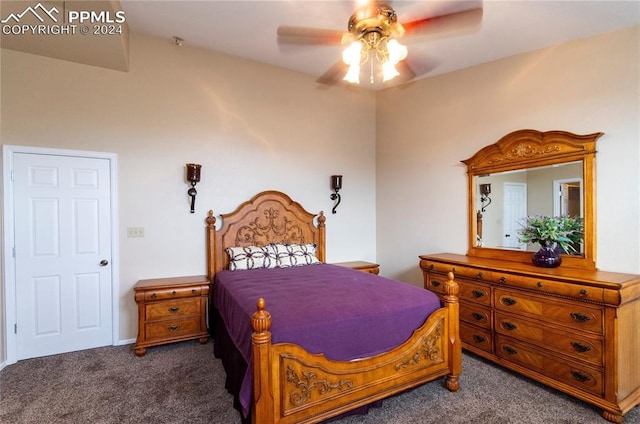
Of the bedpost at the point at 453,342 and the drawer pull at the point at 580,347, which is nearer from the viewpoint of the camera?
the drawer pull at the point at 580,347

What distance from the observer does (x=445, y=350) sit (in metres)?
2.33

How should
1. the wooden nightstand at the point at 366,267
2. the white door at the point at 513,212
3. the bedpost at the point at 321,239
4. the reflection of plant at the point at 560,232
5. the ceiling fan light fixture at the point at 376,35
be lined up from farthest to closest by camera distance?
1. the bedpost at the point at 321,239
2. the wooden nightstand at the point at 366,267
3. the white door at the point at 513,212
4. the reflection of plant at the point at 560,232
5. the ceiling fan light fixture at the point at 376,35

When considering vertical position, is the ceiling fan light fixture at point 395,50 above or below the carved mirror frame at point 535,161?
above

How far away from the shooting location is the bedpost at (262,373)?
162 centimetres

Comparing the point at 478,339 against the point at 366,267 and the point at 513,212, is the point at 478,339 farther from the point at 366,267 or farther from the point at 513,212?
the point at 366,267

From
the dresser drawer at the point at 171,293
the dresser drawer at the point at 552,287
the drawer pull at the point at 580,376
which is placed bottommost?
the drawer pull at the point at 580,376

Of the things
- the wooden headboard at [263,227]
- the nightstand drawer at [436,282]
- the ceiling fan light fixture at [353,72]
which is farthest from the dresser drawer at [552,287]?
the wooden headboard at [263,227]

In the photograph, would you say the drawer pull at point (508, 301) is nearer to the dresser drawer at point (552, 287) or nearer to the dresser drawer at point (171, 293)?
the dresser drawer at point (552, 287)

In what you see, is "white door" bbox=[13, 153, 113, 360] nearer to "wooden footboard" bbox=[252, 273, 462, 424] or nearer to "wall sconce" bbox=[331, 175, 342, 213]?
"wooden footboard" bbox=[252, 273, 462, 424]

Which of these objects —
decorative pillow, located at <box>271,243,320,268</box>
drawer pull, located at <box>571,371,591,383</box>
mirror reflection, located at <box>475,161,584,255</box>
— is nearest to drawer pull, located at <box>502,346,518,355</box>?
drawer pull, located at <box>571,371,591,383</box>

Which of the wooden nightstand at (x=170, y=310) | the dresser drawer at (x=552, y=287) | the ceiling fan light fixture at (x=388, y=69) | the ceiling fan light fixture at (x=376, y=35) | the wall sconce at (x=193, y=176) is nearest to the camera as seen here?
the ceiling fan light fixture at (x=376, y=35)

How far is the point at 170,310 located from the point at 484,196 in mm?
3505

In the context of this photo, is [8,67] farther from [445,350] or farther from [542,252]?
[542,252]

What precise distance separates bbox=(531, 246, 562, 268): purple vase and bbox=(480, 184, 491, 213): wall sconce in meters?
0.80
